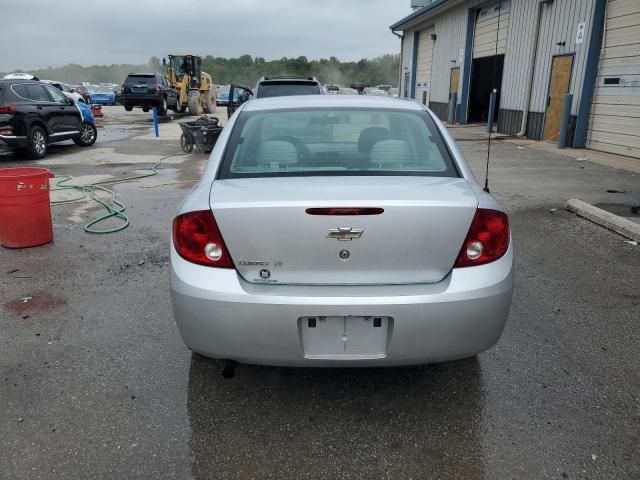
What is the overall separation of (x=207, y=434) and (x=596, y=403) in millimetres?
2072

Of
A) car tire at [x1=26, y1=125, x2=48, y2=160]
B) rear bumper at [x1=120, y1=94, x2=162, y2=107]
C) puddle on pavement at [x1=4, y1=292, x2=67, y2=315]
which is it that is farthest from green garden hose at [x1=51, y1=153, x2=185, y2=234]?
rear bumper at [x1=120, y1=94, x2=162, y2=107]

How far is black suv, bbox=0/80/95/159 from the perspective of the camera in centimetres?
1119

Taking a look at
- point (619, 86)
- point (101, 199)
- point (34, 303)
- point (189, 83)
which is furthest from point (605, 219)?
point (189, 83)

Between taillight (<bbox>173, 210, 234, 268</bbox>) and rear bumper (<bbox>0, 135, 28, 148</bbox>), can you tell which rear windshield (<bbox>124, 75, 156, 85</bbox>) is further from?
taillight (<bbox>173, 210, 234, 268</bbox>)

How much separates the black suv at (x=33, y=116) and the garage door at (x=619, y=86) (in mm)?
13381

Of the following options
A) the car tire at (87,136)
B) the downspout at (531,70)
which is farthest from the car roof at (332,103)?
the downspout at (531,70)

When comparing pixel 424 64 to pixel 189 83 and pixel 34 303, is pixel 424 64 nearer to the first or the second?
pixel 189 83

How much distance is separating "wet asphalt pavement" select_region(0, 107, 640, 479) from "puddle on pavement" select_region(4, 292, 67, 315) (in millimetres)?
20

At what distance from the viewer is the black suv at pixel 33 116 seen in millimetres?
11188

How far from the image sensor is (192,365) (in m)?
3.22

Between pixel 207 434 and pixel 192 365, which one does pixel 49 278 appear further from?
pixel 207 434

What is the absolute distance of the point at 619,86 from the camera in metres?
12.5

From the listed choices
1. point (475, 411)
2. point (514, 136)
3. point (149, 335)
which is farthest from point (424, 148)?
point (514, 136)

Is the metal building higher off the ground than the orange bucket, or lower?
higher
